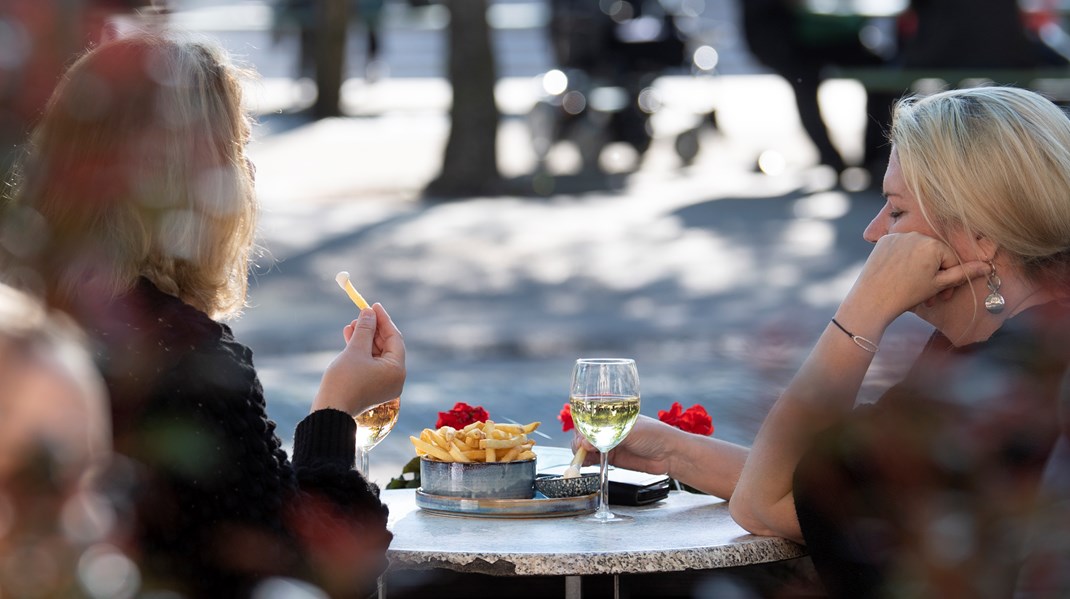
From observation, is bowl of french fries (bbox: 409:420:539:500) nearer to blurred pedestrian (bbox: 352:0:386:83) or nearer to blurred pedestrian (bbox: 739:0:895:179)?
blurred pedestrian (bbox: 739:0:895:179)

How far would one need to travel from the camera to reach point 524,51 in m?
29.0

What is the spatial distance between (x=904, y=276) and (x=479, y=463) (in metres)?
0.83

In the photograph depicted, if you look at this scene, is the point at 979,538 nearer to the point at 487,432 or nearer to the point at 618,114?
the point at 487,432

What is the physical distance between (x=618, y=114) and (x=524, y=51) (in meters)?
13.1

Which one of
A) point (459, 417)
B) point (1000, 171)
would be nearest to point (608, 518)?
point (459, 417)

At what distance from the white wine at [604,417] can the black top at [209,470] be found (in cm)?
49

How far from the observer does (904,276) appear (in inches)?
99.0

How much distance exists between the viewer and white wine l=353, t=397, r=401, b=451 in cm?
265

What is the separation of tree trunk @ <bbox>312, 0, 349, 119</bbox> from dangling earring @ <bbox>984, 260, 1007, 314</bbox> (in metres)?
16.8

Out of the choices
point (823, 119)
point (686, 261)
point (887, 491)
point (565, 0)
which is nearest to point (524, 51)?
point (565, 0)

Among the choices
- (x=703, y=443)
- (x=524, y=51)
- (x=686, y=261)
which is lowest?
(x=703, y=443)

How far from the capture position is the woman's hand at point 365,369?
7.99 feet

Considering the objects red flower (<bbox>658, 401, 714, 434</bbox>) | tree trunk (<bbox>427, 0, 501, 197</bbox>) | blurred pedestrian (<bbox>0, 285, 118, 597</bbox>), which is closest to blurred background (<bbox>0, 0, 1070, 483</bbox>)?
tree trunk (<bbox>427, 0, 501, 197</bbox>)

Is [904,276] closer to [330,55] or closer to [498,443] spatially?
[498,443]
